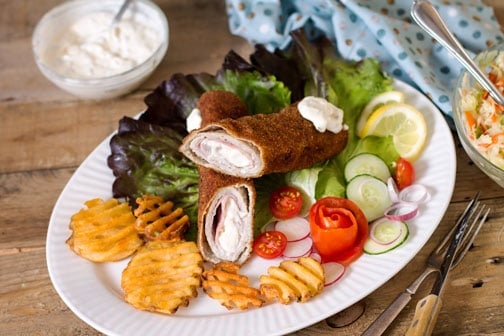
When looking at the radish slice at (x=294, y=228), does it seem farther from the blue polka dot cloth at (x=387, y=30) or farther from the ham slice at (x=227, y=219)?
the blue polka dot cloth at (x=387, y=30)

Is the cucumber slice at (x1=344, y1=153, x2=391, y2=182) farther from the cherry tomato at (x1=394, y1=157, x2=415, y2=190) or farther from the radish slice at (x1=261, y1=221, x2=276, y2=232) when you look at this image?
the radish slice at (x1=261, y1=221, x2=276, y2=232)

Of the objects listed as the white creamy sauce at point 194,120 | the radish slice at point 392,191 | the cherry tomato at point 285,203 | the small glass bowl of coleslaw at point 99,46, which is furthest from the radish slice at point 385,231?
the small glass bowl of coleslaw at point 99,46

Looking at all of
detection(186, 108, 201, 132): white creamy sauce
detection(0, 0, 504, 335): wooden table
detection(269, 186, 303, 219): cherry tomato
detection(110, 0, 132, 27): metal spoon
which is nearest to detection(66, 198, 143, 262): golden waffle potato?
detection(0, 0, 504, 335): wooden table

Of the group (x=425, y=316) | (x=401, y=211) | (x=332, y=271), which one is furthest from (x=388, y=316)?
(x=401, y=211)

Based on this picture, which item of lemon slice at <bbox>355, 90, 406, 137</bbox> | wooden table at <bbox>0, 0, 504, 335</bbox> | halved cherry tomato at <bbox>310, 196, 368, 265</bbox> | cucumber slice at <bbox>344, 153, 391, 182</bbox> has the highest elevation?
lemon slice at <bbox>355, 90, 406, 137</bbox>

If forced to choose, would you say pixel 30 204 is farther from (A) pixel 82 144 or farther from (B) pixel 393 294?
(B) pixel 393 294
